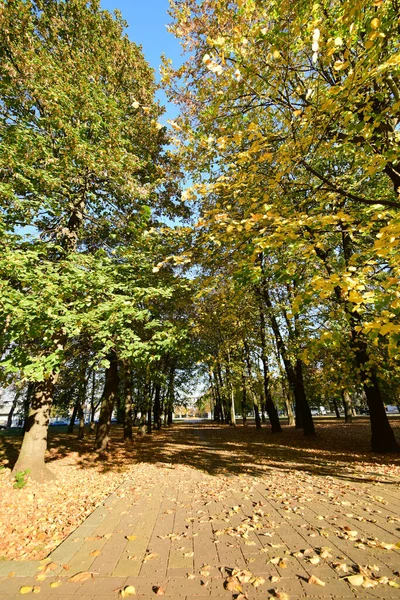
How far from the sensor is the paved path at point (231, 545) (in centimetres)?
296

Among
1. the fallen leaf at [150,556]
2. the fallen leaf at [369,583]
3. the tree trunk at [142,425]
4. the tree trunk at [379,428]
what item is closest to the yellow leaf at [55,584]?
the fallen leaf at [150,556]

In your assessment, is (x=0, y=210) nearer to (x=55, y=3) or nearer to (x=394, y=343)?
(x=55, y=3)

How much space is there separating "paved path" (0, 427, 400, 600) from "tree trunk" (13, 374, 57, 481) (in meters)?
2.89

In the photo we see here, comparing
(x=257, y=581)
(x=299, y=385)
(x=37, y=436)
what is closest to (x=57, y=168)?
(x=37, y=436)

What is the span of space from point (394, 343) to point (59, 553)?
484 centimetres

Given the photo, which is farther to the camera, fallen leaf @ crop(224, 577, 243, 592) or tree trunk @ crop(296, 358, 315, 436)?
tree trunk @ crop(296, 358, 315, 436)

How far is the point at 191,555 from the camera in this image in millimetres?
3582

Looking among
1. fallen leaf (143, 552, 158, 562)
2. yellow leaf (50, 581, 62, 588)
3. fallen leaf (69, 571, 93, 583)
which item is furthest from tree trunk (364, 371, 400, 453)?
yellow leaf (50, 581, 62, 588)

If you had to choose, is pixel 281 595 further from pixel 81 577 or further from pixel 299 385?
pixel 299 385

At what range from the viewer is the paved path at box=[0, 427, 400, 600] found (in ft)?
9.72

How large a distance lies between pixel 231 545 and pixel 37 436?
21.2 feet

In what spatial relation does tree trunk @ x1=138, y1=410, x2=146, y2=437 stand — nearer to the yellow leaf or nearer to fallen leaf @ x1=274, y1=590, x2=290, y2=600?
the yellow leaf

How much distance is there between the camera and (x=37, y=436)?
8.05 metres

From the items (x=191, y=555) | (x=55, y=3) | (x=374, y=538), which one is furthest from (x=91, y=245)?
(x=374, y=538)
